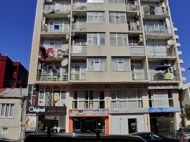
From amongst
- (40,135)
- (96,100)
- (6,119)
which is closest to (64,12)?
(96,100)

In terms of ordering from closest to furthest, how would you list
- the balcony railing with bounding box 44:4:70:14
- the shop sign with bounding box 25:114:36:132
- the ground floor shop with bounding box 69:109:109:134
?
1. the shop sign with bounding box 25:114:36:132
2. the ground floor shop with bounding box 69:109:109:134
3. the balcony railing with bounding box 44:4:70:14

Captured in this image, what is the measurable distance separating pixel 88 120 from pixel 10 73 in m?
18.7

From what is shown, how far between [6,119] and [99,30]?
14.4 meters

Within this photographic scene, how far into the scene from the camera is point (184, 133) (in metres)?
15.8

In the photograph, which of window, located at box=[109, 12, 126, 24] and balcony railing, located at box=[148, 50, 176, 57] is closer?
balcony railing, located at box=[148, 50, 176, 57]

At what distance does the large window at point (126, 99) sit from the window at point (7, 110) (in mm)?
11256

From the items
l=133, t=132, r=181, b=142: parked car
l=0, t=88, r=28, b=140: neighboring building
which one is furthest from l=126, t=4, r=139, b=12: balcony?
l=133, t=132, r=181, b=142: parked car

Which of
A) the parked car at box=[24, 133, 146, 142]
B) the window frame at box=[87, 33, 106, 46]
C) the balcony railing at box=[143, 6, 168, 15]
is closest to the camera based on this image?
the parked car at box=[24, 133, 146, 142]

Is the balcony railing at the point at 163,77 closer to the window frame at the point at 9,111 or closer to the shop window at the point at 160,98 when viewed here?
the shop window at the point at 160,98

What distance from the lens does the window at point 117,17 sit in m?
24.4

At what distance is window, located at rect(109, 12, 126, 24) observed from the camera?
24.4 m

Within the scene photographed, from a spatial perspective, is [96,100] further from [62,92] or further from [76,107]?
[62,92]

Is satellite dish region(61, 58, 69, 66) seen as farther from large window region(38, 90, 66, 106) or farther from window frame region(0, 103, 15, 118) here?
window frame region(0, 103, 15, 118)

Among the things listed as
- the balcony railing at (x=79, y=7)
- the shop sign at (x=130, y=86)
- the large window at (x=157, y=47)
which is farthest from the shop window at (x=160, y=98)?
the balcony railing at (x=79, y=7)
